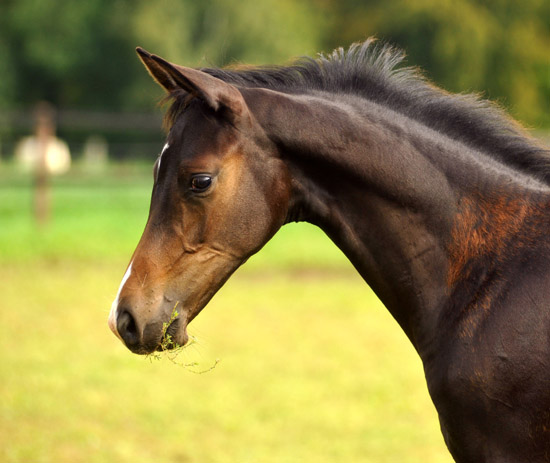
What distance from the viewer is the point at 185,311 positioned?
252 centimetres

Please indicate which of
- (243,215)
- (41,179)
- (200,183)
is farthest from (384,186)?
(41,179)

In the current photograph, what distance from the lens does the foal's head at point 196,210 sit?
2465 mm

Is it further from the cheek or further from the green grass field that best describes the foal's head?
the green grass field

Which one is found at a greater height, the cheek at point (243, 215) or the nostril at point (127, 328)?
the cheek at point (243, 215)

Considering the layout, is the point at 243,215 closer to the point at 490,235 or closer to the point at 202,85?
the point at 202,85

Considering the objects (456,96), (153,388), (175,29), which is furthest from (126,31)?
(456,96)

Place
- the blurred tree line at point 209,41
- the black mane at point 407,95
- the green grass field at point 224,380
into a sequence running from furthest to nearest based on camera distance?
the blurred tree line at point 209,41, the green grass field at point 224,380, the black mane at point 407,95

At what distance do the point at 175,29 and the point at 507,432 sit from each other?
33.2m

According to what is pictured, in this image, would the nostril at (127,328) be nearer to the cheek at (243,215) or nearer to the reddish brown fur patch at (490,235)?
the cheek at (243,215)

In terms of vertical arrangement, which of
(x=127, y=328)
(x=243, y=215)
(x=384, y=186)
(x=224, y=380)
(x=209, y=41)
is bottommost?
(x=209, y=41)

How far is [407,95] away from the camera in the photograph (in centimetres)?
271

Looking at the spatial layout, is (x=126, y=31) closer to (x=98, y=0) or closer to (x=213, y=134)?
(x=98, y=0)

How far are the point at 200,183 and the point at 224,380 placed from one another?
397 cm

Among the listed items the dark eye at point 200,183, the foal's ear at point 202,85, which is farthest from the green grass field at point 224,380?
the foal's ear at point 202,85
